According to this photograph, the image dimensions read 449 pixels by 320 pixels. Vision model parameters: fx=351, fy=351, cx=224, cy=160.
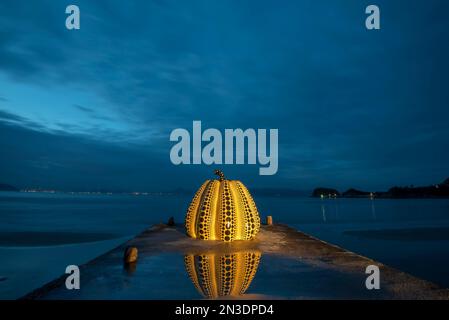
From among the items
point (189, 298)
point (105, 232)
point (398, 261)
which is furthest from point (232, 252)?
point (105, 232)

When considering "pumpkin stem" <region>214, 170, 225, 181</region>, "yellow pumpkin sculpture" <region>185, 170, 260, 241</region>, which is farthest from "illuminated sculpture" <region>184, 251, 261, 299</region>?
"pumpkin stem" <region>214, 170, 225, 181</region>

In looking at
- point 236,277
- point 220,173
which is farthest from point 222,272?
point 220,173

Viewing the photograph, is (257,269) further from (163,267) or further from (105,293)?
(105,293)

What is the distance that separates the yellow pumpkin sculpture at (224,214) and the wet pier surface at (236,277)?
1.52 metres

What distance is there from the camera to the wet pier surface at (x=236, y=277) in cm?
798

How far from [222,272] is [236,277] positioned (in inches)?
28.0

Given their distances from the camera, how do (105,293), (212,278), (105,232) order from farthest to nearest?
1. (105,232)
2. (212,278)
3. (105,293)

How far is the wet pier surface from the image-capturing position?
7.98 m

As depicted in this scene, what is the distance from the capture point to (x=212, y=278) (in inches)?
376

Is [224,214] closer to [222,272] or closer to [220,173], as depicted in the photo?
[220,173]

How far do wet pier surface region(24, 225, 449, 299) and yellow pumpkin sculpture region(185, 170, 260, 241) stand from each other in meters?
1.52

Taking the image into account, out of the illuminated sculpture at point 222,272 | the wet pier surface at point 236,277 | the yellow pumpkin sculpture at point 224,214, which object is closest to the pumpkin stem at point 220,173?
the yellow pumpkin sculpture at point 224,214

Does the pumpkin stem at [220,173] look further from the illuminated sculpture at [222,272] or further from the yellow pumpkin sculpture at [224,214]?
the illuminated sculpture at [222,272]
